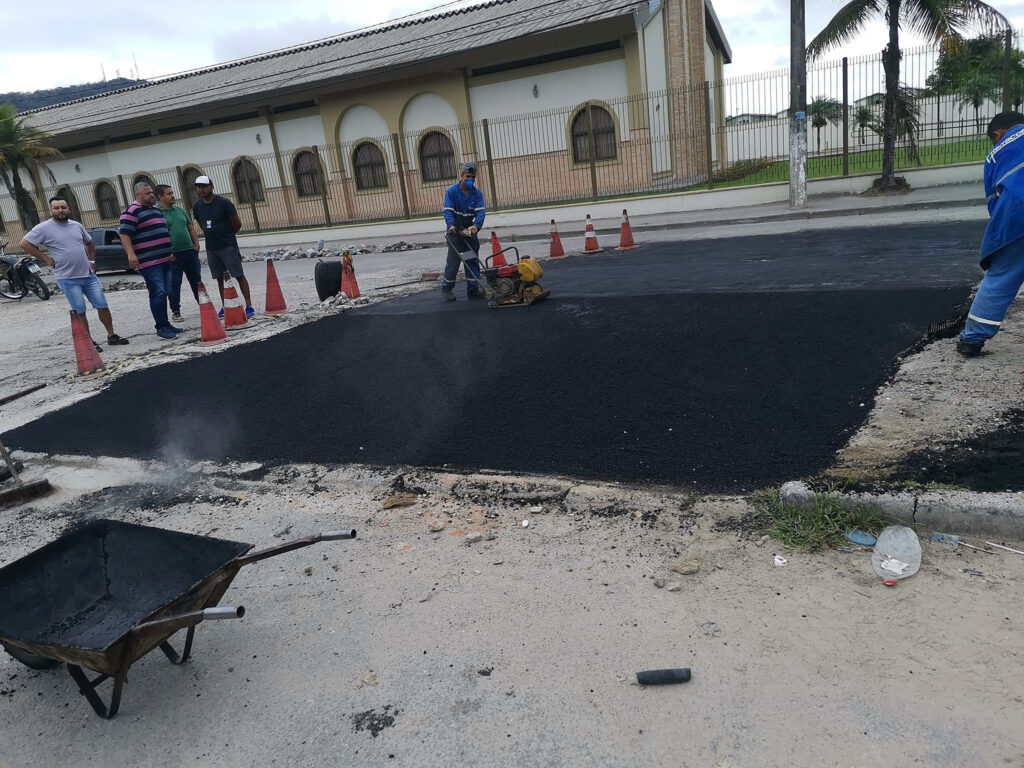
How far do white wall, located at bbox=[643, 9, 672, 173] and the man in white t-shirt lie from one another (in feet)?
51.6

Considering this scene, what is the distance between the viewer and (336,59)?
2689 cm

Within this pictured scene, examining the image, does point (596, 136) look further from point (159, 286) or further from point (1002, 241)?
point (1002, 241)

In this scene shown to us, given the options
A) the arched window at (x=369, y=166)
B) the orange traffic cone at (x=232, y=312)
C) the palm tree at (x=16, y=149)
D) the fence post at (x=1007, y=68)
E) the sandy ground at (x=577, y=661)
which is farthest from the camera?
the arched window at (x=369, y=166)

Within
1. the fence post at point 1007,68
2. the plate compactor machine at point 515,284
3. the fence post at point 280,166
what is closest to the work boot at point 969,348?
Result: the plate compactor machine at point 515,284

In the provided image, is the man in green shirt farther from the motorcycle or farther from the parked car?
the parked car

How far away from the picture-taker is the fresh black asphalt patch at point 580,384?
4.34 metres

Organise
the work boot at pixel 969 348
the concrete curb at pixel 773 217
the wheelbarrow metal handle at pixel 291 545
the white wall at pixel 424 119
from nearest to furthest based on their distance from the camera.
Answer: the wheelbarrow metal handle at pixel 291 545 → the work boot at pixel 969 348 → the concrete curb at pixel 773 217 → the white wall at pixel 424 119

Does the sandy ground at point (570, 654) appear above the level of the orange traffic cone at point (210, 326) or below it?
below

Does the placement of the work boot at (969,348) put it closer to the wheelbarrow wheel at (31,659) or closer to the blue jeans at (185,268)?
the wheelbarrow wheel at (31,659)

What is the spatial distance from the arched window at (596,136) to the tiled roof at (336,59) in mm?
2551

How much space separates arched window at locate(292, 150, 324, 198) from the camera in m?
26.5

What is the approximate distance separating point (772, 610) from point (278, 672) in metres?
1.95

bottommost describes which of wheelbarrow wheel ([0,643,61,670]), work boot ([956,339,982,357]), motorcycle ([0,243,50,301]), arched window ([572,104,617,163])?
wheelbarrow wheel ([0,643,61,670])

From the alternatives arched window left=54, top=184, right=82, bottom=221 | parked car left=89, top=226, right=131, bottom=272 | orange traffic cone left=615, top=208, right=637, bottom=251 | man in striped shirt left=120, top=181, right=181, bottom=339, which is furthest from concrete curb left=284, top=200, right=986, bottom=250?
arched window left=54, top=184, right=82, bottom=221
